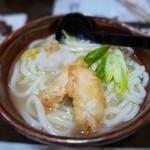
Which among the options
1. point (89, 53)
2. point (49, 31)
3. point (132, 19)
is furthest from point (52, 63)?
point (132, 19)

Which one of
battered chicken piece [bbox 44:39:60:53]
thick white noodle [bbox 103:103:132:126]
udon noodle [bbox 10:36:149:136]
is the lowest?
thick white noodle [bbox 103:103:132:126]

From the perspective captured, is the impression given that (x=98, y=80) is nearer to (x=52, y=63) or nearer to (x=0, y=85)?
(x=52, y=63)

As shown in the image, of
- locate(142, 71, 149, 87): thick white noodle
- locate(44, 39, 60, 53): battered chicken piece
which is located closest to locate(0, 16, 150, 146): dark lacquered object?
locate(142, 71, 149, 87): thick white noodle

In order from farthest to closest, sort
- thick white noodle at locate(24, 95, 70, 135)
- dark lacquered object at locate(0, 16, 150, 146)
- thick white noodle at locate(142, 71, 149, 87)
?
thick white noodle at locate(142, 71, 149, 87) < thick white noodle at locate(24, 95, 70, 135) < dark lacquered object at locate(0, 16, 150, 146)

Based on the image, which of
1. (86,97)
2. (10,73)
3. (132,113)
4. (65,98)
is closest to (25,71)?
(10,73)

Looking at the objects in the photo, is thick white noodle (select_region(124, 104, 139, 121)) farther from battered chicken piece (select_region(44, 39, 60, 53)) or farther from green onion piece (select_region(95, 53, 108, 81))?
battered chicken piece (select_region(44, 39, 60, 53))

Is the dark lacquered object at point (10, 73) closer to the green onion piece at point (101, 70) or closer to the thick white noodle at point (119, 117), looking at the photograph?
the thick white noodle at point (119, 117)
